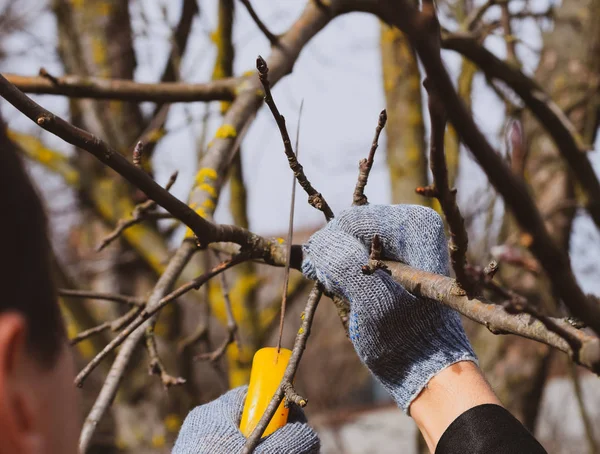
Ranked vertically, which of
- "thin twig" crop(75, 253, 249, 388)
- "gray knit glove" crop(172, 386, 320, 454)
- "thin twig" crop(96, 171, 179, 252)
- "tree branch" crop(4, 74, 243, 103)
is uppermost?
"tree branch" crop(4, 74, 243, 103)

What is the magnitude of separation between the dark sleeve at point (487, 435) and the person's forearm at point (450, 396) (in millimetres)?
35

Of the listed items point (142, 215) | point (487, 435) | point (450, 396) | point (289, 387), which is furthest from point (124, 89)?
point (487, 435)

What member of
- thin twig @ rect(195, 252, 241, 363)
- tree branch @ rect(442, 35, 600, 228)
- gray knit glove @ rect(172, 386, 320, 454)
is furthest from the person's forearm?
tree branch @ rect(442, 35, 600, 228)

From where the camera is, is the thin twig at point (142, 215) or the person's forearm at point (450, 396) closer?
the person's forearm at point (450, 396)

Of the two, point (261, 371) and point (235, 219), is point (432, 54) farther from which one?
point (235, 219)

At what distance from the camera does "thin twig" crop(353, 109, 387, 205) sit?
145 cm

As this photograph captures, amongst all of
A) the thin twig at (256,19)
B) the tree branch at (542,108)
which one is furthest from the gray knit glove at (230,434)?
the tree branch at (542,108)

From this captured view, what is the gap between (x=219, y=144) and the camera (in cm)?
207

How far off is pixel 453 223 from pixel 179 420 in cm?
411

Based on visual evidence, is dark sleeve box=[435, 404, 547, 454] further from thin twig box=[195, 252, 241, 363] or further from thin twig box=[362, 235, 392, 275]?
thin twig box=[195, 252, 241, 363]

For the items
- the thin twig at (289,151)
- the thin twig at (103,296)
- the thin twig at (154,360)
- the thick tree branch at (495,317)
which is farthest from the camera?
the thin twig at (103,296)

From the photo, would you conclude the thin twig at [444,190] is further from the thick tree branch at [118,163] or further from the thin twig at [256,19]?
the thin twig at [256,19]

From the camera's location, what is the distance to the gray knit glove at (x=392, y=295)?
1493 millimetres

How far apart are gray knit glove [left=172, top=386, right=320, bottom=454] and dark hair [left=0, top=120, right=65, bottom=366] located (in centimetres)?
76
